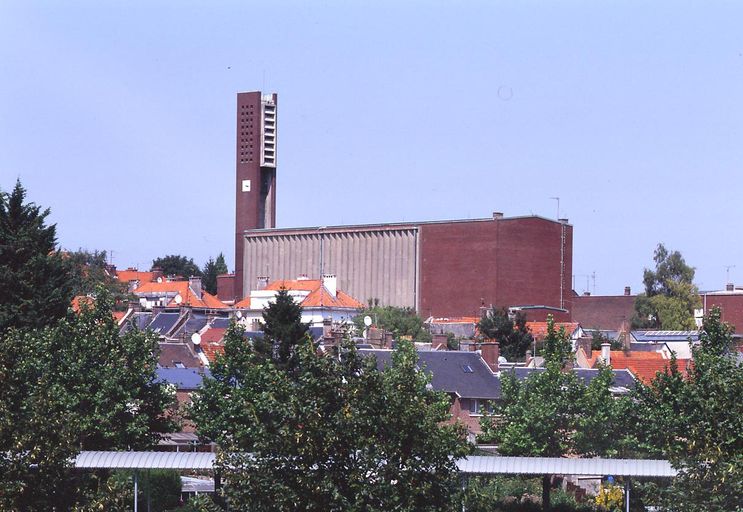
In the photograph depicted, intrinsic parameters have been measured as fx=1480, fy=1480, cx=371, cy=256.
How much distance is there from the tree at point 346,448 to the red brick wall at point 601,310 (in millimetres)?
139195

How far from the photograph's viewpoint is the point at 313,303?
5664 inches

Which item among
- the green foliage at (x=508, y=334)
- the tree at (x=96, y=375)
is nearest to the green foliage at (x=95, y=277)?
the green foliage at (x=508, y=334)

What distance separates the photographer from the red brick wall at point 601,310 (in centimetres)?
16800

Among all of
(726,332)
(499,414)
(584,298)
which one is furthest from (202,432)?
(584,298)

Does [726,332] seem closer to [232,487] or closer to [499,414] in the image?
[499,414]

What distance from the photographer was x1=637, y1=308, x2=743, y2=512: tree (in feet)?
105

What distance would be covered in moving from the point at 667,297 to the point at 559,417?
10336 centimetres

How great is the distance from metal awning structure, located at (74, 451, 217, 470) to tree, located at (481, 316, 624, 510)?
16.7m

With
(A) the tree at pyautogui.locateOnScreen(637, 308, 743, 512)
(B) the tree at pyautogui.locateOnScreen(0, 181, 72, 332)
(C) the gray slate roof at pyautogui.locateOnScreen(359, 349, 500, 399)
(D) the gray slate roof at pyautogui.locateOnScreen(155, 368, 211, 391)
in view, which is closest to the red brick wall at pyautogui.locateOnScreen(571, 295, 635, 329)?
(C) the gray slate roof at pyautogui.locateOnScreen(359, 349, 500, 399)

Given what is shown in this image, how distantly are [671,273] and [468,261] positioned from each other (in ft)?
71.3

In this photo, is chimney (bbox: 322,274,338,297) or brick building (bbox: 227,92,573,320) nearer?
chimney (bbox: 322,274,338,297)

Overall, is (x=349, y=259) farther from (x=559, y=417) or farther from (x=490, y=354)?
(x=559, y=417)

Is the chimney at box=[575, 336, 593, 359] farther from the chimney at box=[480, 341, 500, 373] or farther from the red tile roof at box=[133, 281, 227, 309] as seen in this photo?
the red tile roof at box=[133, 281, 227, 309]

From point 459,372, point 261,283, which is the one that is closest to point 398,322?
point 459,372
